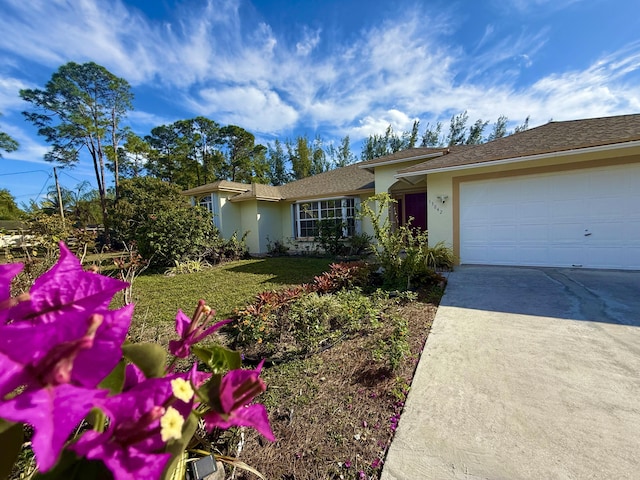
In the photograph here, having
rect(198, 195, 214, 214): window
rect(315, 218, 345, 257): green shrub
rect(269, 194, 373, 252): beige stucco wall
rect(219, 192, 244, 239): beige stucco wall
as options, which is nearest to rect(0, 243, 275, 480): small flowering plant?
rect(315, 218, 345, 257): green shrub

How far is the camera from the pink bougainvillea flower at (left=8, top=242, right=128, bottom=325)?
511 mm

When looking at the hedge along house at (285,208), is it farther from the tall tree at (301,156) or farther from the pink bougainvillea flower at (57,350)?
the tall tree at (301,156)

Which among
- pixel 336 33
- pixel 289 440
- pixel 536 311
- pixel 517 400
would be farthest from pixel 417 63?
pixel 289 440

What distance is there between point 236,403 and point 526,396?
317 cm

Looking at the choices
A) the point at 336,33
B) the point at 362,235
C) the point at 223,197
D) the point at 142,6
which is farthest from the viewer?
the point at 223,197

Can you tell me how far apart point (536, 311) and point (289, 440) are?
4.49 m

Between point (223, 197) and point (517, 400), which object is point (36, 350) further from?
point (223, 197)

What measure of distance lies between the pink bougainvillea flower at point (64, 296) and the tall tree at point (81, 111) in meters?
26.1

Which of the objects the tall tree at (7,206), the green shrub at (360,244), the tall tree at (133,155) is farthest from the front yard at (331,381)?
the tall tree at (7,206)

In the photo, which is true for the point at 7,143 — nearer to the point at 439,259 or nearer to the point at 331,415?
the point at 439,259

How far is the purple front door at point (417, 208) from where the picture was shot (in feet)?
40.5

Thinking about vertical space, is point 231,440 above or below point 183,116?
below

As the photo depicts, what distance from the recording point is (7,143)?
23281mm

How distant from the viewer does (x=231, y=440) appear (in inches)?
82.1
